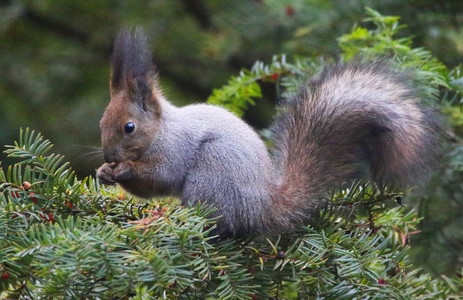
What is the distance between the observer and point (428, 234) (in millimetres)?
2156

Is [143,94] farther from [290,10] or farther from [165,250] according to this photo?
[290,10]

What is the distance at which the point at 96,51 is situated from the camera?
410 cm

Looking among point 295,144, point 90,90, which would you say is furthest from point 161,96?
point 90,90

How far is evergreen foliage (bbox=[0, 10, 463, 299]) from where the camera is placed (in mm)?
1067

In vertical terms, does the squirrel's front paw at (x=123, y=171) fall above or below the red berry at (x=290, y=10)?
below

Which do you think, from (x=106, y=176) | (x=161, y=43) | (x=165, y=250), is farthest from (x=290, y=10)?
(x=165, y=250)

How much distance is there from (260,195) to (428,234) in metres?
0.83

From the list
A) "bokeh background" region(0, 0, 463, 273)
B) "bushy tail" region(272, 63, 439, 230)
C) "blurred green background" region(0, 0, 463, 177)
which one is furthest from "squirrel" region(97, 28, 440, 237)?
"blurred green background" region(0, 0, 463, 177)

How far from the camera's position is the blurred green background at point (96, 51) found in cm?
323

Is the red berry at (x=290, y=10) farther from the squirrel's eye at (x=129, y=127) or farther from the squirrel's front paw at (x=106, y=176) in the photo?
the squirrel's front paw at (x=106, y=176)

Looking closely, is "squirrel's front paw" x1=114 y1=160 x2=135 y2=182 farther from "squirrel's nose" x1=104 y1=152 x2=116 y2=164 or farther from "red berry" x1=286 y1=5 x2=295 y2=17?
"red berry" x1=286 y1=5 x2=295 y2=17

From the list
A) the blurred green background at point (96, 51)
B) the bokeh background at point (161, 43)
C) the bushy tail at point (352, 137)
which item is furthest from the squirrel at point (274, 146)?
the blurred green background at point (96, 51)

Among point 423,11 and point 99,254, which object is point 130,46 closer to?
point 99,254

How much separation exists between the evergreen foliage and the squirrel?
93 millimetres
